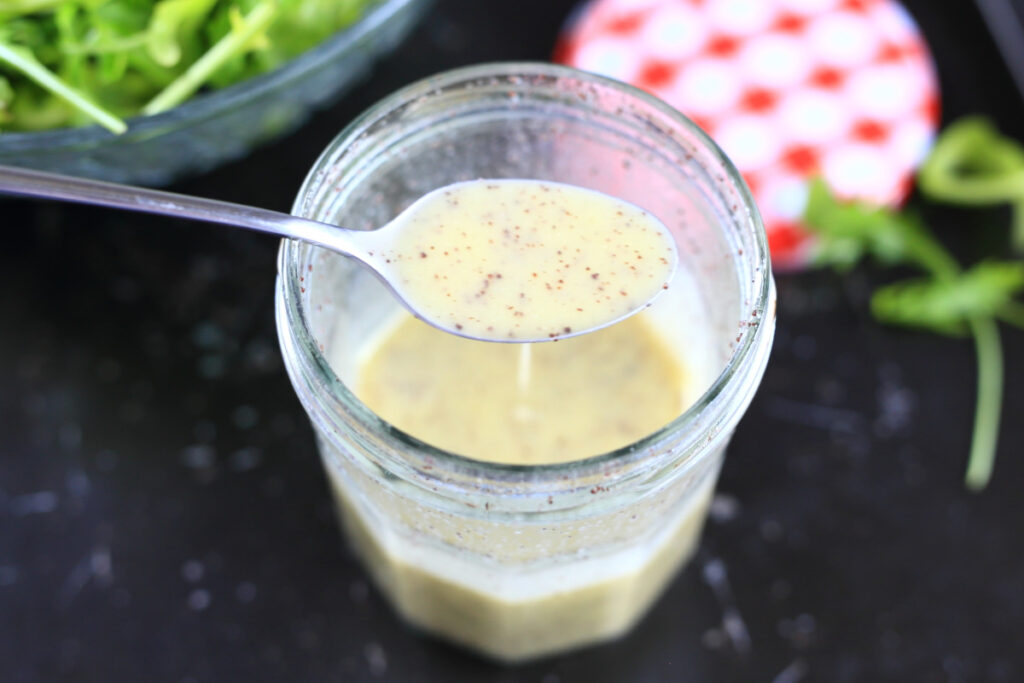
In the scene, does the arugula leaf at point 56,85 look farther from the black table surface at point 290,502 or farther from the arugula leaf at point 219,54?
the black table surface at point 290,502

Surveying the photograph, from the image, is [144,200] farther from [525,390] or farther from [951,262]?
[951,262]

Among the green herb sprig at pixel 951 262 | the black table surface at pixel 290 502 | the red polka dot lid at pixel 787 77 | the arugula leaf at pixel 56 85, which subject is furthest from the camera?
the red polka dot lid at pixel 787 77

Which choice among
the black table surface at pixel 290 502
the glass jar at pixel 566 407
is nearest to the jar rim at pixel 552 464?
the glass jar at pixel 566 407

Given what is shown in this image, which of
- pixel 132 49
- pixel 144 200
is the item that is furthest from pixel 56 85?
pixel 144 200

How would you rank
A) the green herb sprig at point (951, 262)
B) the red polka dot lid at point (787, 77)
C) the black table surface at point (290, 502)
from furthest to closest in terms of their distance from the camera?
1. the red polka dot lid at point (787, 77)
2. the green herb sprig at point (951, 262)
3. the black table surface at point (290, 502)

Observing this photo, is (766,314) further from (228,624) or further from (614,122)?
(228,624)

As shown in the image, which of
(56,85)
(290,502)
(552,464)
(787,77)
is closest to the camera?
(552,464)

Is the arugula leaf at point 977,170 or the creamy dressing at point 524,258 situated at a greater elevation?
the creamy dressing at point 524,258
